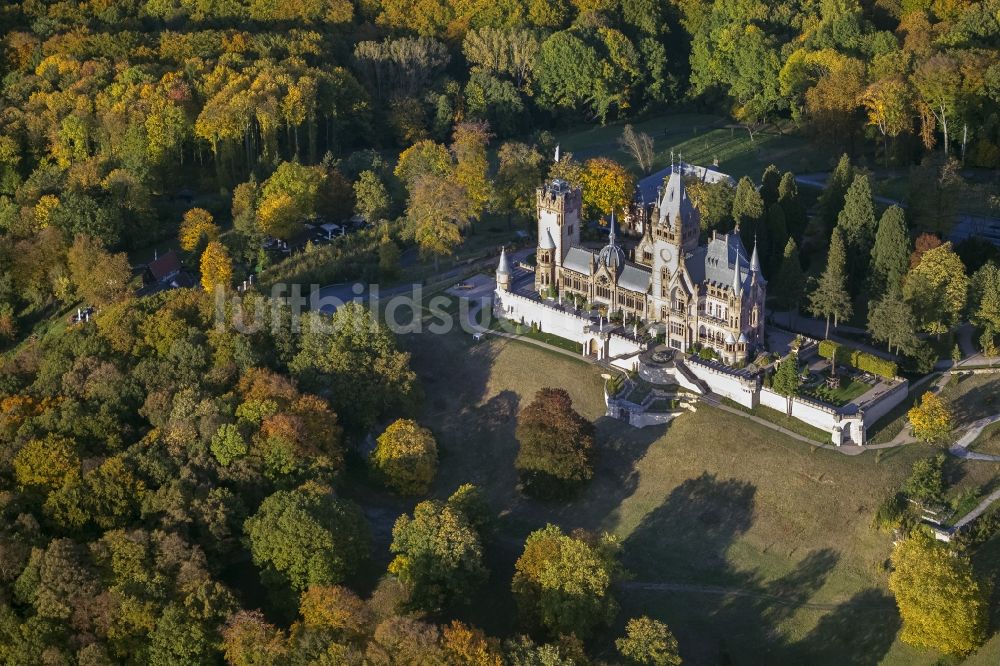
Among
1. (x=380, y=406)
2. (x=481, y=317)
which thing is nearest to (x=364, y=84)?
(x=481, y=317)

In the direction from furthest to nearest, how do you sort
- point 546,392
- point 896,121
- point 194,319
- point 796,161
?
1. point 796,161
2. point 896,121
3. point 194,319
4. point 546,392

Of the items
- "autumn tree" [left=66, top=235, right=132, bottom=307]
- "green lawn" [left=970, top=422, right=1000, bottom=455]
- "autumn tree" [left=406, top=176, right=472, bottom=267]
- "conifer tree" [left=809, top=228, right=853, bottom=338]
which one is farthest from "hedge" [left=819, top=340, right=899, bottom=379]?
"autumn tree" [left=66, top=235, right=132, bottom=307]

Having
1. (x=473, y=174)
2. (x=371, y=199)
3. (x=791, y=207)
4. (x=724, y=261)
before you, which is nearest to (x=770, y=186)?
(x=791, y=207)

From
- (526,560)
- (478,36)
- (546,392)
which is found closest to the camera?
(526,560)

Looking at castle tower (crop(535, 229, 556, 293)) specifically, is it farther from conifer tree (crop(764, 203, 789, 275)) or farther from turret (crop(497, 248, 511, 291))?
conifer tree (crop(764, 203, 789, 275))

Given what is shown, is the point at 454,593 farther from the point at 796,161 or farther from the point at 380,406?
the point at 796,161

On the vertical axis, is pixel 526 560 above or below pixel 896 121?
below

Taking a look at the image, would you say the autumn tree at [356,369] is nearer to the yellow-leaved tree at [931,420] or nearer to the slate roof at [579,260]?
the slate roof at [579,260]
